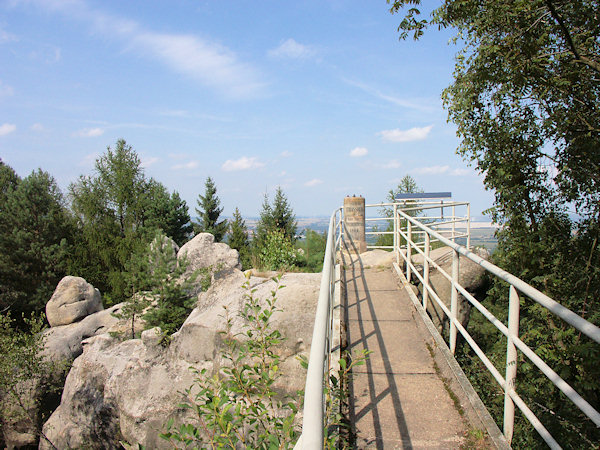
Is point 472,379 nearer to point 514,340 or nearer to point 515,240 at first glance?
point 515,240

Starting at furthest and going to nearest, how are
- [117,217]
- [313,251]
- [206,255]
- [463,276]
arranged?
[117,217]
[206,255]
[313,251]
[463,276]

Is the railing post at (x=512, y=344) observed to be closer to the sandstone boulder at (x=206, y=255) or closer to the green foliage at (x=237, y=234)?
the sandstone boulder at (x=206, y=255)

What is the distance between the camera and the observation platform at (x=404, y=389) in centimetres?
288

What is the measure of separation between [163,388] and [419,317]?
8.10 metres

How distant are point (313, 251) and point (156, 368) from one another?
366 inches

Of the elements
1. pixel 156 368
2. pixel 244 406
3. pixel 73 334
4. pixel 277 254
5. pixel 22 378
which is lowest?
pixel 22 378

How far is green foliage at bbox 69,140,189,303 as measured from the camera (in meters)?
31.9

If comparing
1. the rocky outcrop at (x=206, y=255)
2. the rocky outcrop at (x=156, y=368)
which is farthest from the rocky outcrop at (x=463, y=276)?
the rocky outcrop at (x=206, y=255)

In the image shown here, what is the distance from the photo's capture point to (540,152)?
774 centimetres

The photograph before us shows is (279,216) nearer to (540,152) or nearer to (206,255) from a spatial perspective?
(206,255)

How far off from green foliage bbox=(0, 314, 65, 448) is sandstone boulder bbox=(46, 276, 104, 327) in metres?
3.58

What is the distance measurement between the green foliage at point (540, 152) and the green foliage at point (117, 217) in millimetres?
26323

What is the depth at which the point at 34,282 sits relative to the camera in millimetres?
29969

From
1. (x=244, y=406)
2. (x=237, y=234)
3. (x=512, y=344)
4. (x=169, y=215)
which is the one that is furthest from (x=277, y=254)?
(x=169, y=215)
